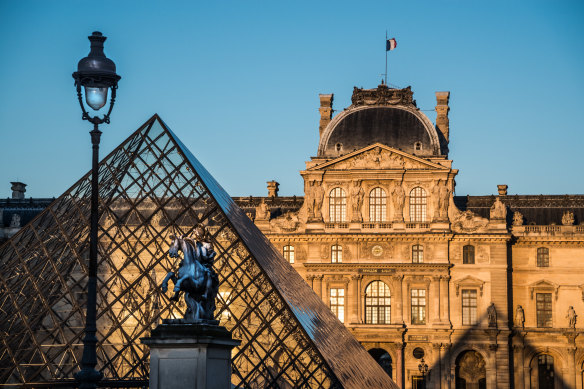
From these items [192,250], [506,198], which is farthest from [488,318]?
[192,250]

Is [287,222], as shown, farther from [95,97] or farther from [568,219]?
[95,97]

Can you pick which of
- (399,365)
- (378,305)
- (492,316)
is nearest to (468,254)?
(492,316)

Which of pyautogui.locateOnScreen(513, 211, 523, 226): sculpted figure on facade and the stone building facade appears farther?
pyautogui.locateOnScreen(513, 211, 523, 226): sculpted figure on facade

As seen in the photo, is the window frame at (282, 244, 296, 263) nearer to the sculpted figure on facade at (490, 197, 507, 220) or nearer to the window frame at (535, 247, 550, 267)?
the sculpted figure on facade at (490, 197, 507, 220)

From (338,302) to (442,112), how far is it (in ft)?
40.2

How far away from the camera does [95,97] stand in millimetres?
16234

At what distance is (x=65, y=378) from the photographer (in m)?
26.7

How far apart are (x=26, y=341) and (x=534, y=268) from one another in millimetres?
39692

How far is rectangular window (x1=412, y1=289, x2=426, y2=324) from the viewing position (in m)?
61.3

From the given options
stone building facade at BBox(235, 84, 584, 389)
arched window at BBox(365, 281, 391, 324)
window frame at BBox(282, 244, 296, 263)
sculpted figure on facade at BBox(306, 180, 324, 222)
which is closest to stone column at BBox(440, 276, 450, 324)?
stone building facade at BBox(235, 84, 584, 389)

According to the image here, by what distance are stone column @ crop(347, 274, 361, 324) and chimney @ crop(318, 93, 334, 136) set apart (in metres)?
9.05

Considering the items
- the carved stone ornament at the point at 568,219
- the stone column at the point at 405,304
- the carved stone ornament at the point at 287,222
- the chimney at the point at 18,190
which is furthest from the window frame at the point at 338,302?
the chimney at the point at 18,190

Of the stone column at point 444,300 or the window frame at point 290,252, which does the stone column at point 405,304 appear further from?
the window frame at point 290,252

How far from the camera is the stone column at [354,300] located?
61281 mm
